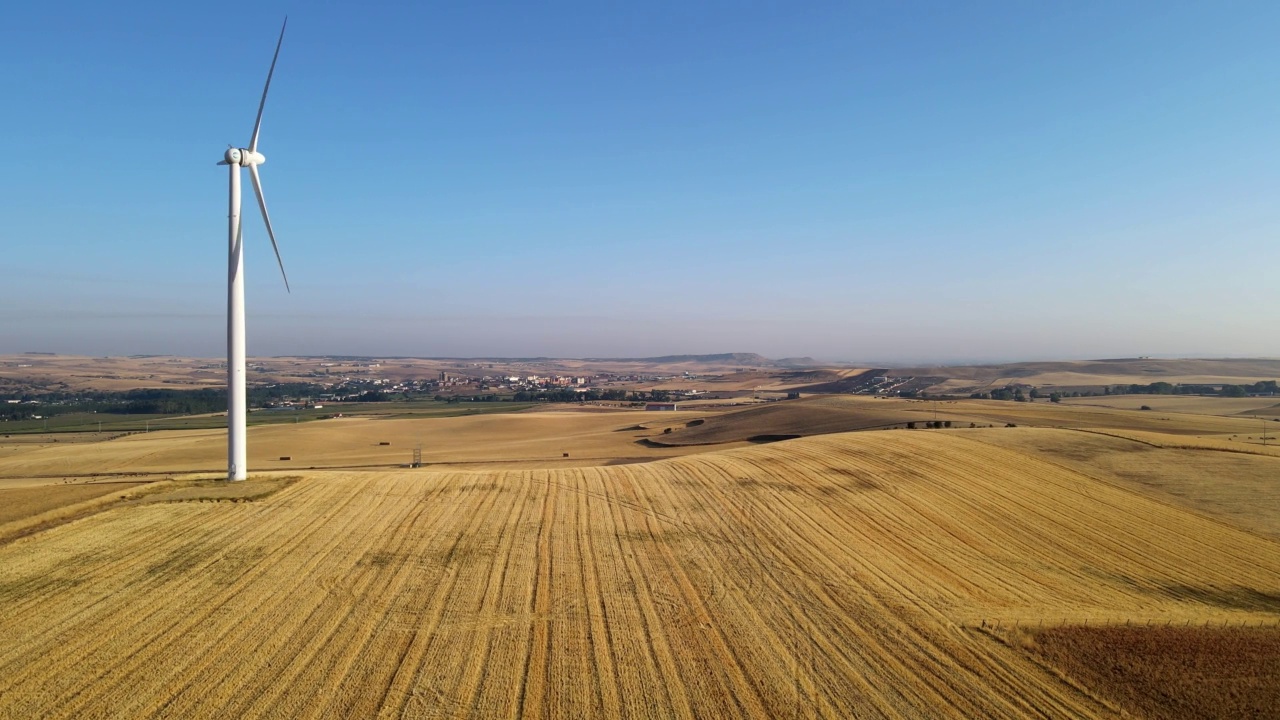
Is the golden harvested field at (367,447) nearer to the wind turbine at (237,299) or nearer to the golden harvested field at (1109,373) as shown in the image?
the wind turbine at (237,299)

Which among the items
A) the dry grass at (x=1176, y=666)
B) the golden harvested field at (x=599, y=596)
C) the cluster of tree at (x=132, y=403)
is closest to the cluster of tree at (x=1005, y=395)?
the golden harvested field at (x=599, y=596)

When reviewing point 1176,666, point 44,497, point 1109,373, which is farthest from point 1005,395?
point 44,497

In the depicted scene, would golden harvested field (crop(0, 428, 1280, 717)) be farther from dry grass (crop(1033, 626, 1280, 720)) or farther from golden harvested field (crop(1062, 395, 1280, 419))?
golden harvested field (crop(1062, 395, 1280, 419))

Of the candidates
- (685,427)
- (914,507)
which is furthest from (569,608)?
(685,427)

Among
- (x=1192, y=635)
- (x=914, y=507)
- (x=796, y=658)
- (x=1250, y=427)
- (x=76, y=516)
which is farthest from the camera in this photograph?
(x=1250, y=427)

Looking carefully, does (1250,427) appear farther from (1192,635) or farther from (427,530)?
(427,530)

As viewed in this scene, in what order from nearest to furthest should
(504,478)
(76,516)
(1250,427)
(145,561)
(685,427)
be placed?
(145,561) < (76,516) < (504,478) < (1250,427) < (685,427)

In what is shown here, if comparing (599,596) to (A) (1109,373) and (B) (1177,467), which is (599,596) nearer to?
(B) (1177,467)

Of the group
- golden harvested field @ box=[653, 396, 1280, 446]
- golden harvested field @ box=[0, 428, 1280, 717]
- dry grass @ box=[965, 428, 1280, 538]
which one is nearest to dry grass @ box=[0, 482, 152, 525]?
golden harvested field @ box=[0, 428, 1280, 717]

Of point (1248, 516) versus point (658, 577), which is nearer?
point (658, 577)
